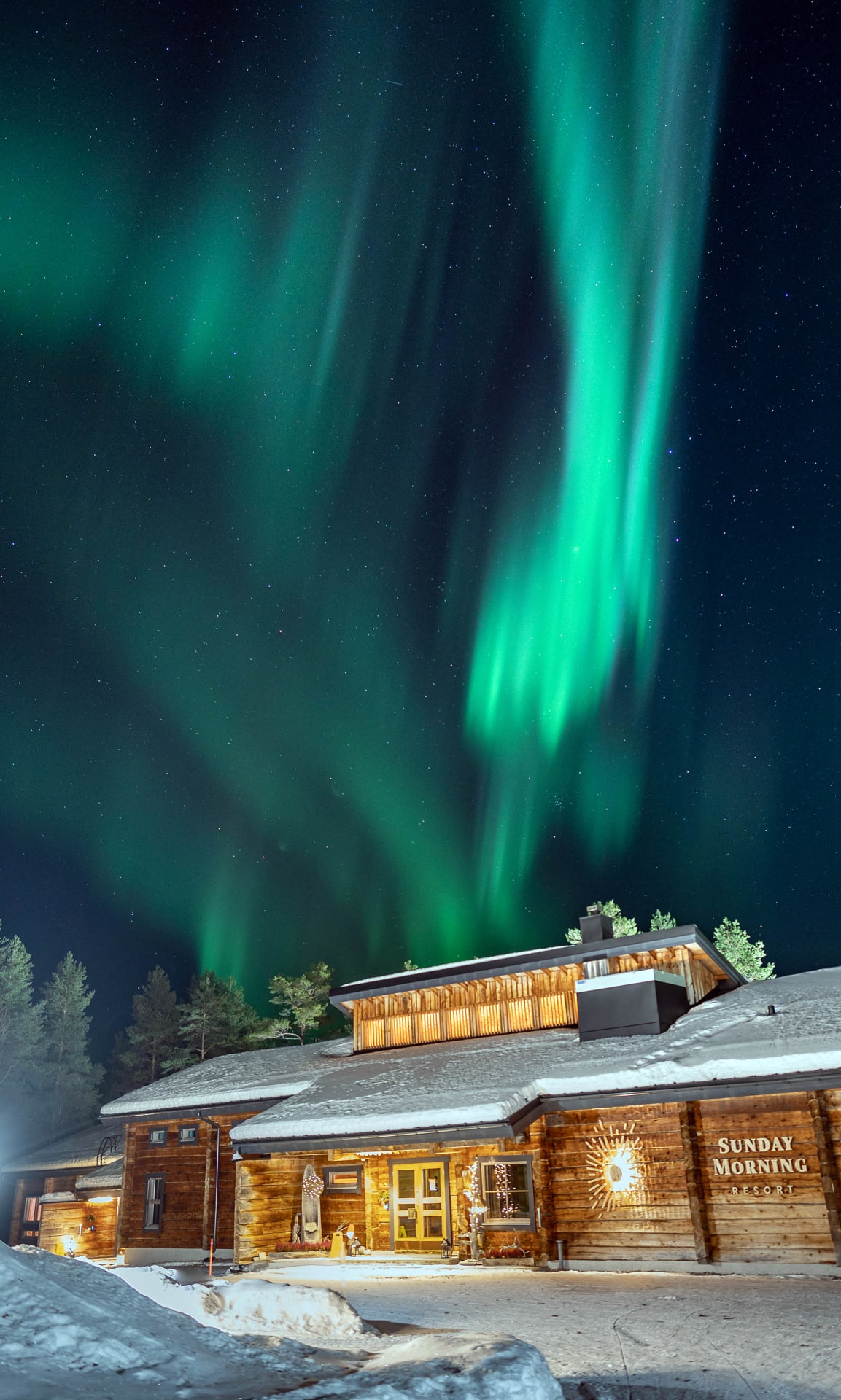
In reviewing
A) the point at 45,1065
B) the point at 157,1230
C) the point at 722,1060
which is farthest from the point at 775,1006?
the point at 45,1065

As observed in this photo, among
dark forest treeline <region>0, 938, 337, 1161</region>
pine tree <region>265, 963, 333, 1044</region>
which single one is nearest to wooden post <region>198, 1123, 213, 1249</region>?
dark forest treeline <region>0, 938, 337, 1161</region>

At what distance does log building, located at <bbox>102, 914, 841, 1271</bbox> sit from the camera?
15109 mm

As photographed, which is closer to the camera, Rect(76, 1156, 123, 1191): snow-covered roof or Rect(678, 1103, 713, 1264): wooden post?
Rect(678, 1103, 713, 1264): wooden post

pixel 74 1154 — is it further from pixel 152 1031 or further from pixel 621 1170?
pixel 152 1031

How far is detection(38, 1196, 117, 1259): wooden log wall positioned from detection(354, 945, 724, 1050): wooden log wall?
12.8 metres

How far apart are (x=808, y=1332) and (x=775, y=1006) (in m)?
9.13

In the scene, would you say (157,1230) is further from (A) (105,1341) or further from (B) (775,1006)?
(A) (105,1341)

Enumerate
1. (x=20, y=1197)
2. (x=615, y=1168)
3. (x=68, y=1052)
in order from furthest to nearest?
1. (x=68, y=1052)
2. (x=20, y=1197)
3. (x=615, y=1168)

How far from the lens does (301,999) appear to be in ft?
161

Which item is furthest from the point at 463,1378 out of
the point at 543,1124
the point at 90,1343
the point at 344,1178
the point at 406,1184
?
the point at 344,1178

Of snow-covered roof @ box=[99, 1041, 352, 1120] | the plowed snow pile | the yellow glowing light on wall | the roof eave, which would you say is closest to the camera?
the plowed snow pile

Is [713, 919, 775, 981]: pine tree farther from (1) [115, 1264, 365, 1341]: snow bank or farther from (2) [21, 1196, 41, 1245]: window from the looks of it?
(1) [115, 1264, 365, 1341]: snow bank

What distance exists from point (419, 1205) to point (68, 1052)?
153 feet

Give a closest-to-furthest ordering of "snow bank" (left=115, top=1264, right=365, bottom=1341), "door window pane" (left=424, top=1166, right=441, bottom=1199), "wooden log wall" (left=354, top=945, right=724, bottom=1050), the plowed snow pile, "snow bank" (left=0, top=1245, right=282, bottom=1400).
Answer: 1. "snow bank" (left=0, top=1245, right=282, bottom=1400)
2. the plowed snow pile
3. "snow bank" (left=115, top=1264, right=365, bottom=1341)
4. "door window pane" (left=424, top=1166, right=441, bottom=1199)
5. "wooden log wall" (left=354, top=945, right=724, bottom=1050)
